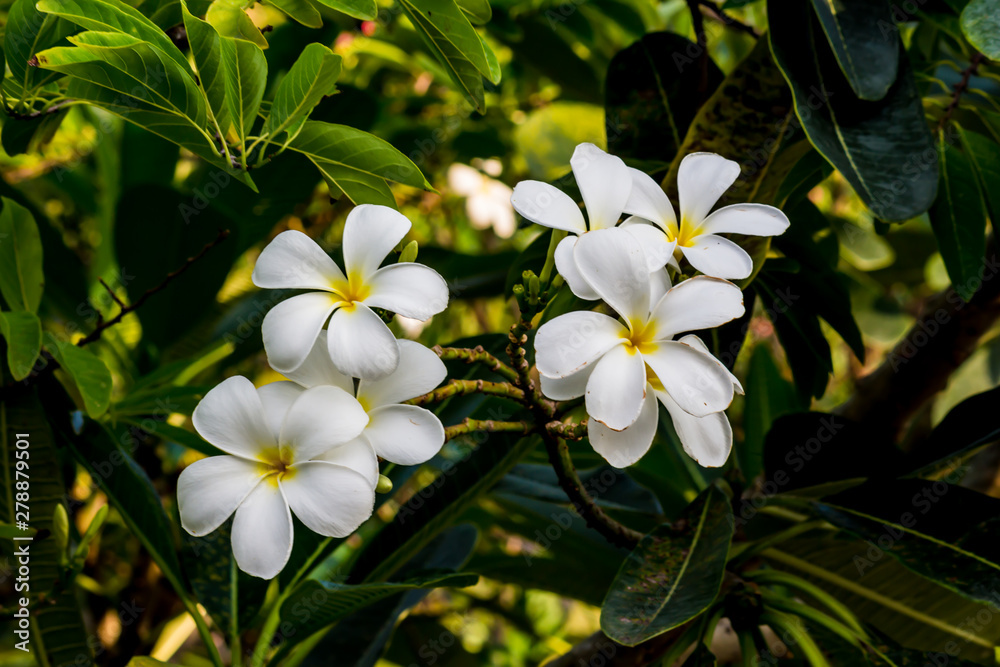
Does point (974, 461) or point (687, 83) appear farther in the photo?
point (974, 461)

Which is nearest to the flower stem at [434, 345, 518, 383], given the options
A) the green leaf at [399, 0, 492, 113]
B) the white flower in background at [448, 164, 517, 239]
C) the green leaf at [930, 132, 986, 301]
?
the green leaf at [399, 0, 492, 113]

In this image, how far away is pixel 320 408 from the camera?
16.8 inches

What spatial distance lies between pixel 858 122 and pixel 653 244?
1.06 feet

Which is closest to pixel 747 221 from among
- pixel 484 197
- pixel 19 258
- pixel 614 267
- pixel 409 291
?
pixel 614 267

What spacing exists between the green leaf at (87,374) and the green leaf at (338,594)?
228mm

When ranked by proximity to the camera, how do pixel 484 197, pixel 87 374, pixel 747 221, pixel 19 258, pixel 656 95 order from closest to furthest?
pixel 747 221, pixel 87 374, pixel 19 258, pixel 656 95, pixel 484 197

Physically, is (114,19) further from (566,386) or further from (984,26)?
(984,26)

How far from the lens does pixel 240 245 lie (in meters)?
1.12

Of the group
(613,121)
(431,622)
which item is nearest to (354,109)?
(613,121)

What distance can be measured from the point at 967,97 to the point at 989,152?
22cm

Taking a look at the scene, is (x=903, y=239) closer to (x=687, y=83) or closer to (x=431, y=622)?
(x=687, y=83)

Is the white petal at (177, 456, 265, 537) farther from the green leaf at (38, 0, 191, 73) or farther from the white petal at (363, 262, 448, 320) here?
the green leaf at (38, 0, 191, 73)

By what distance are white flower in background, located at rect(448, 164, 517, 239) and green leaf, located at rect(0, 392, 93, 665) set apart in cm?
114

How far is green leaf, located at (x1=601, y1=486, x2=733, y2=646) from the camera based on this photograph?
0.57 meters
